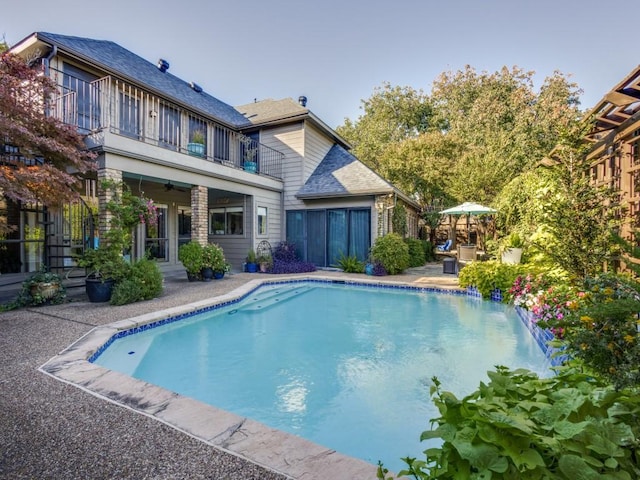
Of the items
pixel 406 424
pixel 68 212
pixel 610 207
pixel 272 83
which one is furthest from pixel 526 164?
pixel 68 212

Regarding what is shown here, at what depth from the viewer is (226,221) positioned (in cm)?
1305

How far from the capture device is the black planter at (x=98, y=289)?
675 centimetres

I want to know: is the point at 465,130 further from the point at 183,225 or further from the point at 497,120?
the point at 183,225

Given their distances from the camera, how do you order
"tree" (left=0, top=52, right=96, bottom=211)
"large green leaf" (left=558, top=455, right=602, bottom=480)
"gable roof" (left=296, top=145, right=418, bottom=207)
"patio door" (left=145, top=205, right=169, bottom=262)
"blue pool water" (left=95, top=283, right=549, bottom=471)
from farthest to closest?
"gable roof" (left=296, top=145, right=418, bottom=207) → "patio door" (left=145, top=205, right=169, bottom=262) → "tree" (left=0, top=52, right=96, bottom=211) → "blue pool water" (left=95, top=283, right=549, bottom=471) → "large green leaf" (left=558, top=455, right=602, bottom=480)

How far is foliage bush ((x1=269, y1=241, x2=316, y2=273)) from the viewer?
12031mm

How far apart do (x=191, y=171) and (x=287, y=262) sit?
474cm

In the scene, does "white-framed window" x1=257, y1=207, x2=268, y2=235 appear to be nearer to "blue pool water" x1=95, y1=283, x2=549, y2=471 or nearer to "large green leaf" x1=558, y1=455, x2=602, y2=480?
"blue pool water" x1=95, y1=283, x2=549, y2=471

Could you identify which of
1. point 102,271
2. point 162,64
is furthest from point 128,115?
point 102,271

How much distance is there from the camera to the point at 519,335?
584 cm

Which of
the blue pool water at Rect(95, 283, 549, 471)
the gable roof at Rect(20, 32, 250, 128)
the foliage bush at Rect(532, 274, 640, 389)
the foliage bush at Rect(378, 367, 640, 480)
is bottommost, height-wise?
the blue pool water at Rect(95, 283, 549, 471)

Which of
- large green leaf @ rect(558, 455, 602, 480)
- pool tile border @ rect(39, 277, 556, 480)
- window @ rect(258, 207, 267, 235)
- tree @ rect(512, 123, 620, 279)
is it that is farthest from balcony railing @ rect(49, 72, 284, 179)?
large green leaf @ rect(558, 455, 602, 480)

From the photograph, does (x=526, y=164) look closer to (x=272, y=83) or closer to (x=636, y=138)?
(x=636, y=138)

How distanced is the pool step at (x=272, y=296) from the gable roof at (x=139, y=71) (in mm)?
6643

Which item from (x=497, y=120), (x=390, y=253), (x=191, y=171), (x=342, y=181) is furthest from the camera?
(x=497, y=120)
